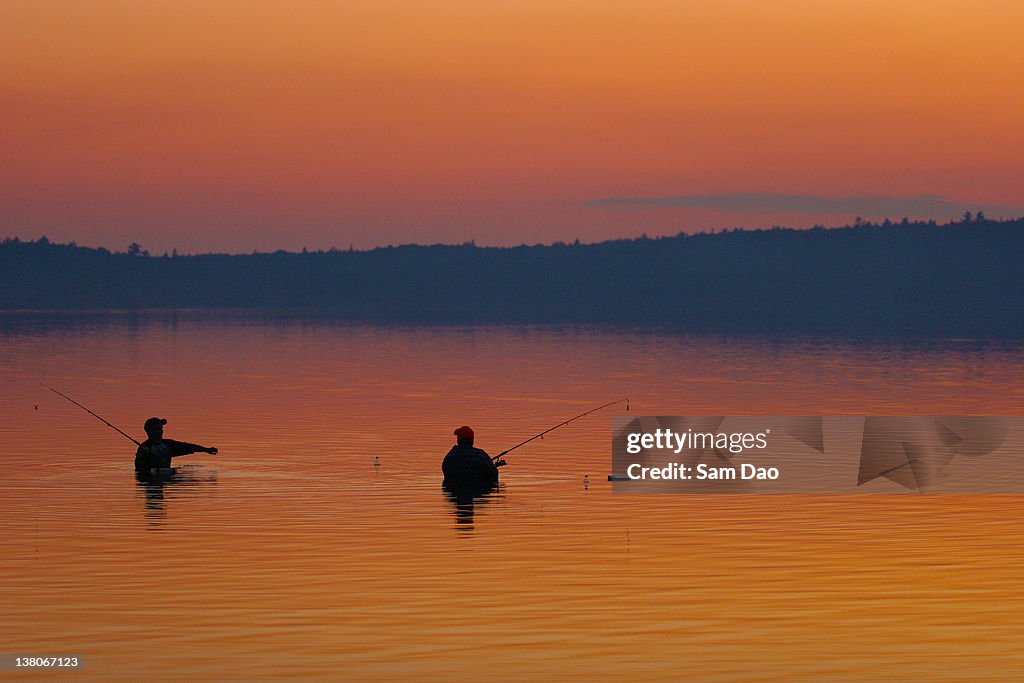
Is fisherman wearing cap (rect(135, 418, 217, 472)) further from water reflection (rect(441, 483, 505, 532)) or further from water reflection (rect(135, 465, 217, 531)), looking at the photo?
water reflection (rect(441, 483, 505, 532))

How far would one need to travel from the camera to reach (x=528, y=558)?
24047mm

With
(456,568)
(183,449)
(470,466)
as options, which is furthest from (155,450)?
(456,568)

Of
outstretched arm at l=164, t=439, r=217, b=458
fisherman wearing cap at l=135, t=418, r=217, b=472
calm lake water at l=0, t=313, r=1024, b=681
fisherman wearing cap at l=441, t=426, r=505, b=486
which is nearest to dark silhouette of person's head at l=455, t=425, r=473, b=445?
fisherman wearing cap at l=441, t=426, r=505, b=486

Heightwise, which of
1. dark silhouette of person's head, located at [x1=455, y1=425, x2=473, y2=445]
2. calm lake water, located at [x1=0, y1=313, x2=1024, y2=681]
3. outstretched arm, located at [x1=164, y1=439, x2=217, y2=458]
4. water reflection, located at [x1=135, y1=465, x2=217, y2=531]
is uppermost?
dark silhouette of person's head, located at [x1=455, y1=425, x2=473, y2=445]

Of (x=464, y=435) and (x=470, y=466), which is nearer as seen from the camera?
(x=464, y=435)

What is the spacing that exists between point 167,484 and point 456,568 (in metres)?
11.1

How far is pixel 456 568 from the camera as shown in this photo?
23031mm

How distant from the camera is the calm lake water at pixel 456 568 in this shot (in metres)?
17.7

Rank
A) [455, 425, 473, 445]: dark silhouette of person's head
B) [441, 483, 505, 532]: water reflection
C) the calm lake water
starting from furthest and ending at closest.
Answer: [455, 425, 473, 445]: dark silhouette of person's head, [441, 483, 505, 532]: water reflection, the calm lake water

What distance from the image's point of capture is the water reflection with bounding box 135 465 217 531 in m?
29.6

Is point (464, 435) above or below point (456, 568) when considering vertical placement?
above

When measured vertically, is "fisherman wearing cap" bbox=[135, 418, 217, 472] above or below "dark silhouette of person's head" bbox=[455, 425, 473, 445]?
below

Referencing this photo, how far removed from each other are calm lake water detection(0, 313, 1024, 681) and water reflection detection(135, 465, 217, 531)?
0.42 feet

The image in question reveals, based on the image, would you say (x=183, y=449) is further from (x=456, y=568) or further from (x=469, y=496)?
(x=456, y=568)
